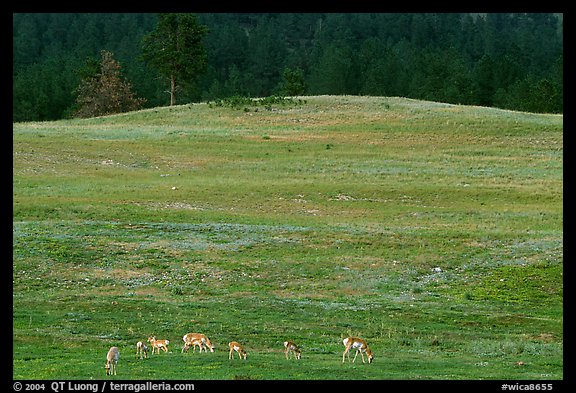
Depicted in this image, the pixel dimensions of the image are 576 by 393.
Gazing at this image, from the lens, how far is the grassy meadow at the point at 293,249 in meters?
19.0

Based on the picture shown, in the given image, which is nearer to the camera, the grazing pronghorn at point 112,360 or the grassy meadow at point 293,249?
the grazing pronghorn at point 112,360

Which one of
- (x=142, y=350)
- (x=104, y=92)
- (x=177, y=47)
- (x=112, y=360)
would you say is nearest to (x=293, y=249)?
(x=142, y=350)

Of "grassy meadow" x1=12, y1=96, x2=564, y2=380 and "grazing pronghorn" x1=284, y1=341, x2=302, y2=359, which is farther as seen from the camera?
"grassy meadow" x1=12, y1=96, x2=564, y2=380

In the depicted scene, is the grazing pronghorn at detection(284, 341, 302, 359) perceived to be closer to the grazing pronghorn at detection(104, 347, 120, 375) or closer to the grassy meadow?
the grassy meadow

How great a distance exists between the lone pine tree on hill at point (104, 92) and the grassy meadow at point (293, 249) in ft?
103

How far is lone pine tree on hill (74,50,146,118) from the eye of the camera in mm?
100812

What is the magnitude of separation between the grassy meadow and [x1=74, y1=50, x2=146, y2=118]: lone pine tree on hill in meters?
31.5

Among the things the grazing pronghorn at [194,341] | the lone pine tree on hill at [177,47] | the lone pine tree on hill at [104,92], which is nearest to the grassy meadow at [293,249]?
the grazing pronghorn at [194,341]

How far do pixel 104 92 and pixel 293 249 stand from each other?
237ft

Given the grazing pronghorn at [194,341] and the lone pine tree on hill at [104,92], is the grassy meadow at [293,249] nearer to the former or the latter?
the grazing pronghorn at [194,341]

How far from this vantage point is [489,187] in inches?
1943

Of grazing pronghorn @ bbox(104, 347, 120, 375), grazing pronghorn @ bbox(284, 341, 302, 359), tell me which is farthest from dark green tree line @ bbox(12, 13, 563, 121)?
grazing pronghorn @ bbox(104, 347, 120, 375)
